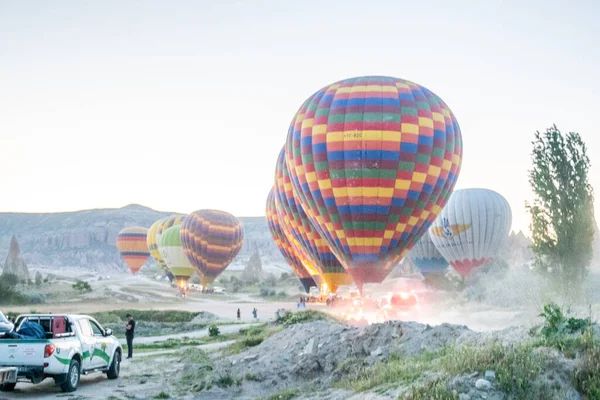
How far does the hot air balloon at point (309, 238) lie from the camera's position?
45.8m

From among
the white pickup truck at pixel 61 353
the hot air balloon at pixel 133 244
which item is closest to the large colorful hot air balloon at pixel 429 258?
the white pickup truck at pixel 61 353

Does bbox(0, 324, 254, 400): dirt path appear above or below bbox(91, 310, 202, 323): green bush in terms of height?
above

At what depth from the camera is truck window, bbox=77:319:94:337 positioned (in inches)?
578

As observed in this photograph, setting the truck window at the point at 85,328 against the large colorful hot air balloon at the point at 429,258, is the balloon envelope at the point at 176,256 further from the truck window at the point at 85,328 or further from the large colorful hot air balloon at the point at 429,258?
the truck window at the point at 85,328

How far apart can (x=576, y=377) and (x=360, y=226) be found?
2571cm

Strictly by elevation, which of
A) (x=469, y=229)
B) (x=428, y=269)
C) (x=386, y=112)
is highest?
(x=386, y=112)

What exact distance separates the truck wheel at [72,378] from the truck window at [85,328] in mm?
935

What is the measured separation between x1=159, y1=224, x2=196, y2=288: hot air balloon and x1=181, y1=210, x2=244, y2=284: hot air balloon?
739 cm

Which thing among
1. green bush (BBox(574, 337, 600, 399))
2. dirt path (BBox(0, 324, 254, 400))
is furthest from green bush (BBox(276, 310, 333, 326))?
green bush (BBox(574, 337, 600, 399))

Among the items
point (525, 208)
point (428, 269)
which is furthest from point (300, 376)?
point (428, 269)

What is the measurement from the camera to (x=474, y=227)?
6066 cm

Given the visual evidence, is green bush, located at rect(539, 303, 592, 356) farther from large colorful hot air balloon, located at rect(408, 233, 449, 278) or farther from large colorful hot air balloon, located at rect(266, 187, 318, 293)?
large colorful hot air balloon, located at rect(408, 233, 449, 278)

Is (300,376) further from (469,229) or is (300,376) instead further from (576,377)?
(469,229)

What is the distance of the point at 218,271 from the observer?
8562 centimetres
